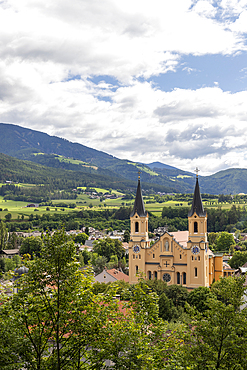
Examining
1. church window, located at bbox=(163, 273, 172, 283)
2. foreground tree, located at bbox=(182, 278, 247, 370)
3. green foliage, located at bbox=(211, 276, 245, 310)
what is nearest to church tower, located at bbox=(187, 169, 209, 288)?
church window, located at bbox=(163, 273, 172, 283)

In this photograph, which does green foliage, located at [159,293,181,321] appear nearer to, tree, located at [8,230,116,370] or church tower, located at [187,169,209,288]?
church tower, located at [187,169,209,288]

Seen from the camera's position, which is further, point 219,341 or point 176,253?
point 176,253

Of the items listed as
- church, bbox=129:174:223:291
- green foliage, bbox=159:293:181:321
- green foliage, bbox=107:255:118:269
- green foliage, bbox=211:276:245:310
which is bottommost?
green foliage, bbox=107:255:118:269

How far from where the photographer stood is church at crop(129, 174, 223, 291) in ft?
232

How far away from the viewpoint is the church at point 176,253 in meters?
70.7

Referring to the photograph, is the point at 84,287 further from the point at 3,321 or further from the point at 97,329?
the point at 3,321

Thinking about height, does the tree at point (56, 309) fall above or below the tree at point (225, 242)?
above

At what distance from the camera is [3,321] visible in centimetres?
1803

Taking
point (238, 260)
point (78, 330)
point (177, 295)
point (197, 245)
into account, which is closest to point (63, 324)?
point (78, 330)

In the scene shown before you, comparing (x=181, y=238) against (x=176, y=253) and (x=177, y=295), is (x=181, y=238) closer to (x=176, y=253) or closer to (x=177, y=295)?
(x=176, y=253)

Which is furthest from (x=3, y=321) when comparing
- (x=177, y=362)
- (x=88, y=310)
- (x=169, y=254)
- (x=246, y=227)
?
(x=246, y=227)

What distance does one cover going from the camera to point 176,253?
72875 mm

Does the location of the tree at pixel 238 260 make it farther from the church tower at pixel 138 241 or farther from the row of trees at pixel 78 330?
the row of trees at pixel 78 330

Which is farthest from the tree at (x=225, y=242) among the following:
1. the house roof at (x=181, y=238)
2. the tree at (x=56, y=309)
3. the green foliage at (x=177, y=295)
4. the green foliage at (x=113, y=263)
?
the tree at (x=56, y=309)
